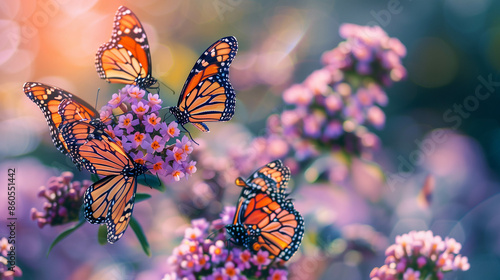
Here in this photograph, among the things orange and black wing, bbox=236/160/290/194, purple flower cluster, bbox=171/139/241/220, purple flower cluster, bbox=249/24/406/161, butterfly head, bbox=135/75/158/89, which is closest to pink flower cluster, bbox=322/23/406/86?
purple flower cluster, bbox=249/24/406/161

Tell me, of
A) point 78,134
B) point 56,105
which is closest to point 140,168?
point 78,134

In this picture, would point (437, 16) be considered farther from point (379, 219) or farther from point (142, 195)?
point (142, 195)

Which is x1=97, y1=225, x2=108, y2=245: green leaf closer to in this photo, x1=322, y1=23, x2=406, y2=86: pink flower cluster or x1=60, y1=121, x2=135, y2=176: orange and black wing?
x1=60, y1=121, x2=135, y2=176: orange and black wing

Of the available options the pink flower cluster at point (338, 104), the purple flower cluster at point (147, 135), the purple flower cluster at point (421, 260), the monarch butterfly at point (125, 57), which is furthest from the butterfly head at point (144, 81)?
the purple flower cluster at point (421, 260)

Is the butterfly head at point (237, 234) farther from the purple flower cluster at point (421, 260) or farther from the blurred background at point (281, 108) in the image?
the purple flower cluster at point (421, 260)

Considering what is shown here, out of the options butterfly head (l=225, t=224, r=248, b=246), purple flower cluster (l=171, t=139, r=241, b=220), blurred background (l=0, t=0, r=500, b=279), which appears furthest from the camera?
blurred background (l=0, t=0, r=500, b=279)
